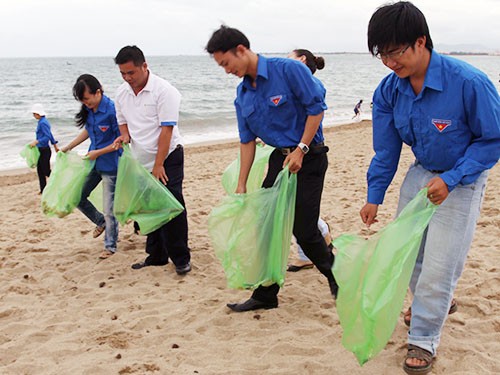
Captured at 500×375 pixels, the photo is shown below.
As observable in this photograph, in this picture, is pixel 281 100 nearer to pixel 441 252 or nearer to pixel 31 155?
pixel 441 252

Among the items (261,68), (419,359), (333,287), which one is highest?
(261,68)

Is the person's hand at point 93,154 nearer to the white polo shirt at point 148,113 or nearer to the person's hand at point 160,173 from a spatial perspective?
the white polo shirt at point 148,113

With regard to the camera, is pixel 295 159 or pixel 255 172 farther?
pixel 255 172

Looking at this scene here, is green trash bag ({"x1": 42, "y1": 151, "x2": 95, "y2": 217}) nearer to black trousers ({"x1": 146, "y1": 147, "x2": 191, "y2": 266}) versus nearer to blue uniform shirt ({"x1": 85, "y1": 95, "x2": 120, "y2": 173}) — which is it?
blue uniform shirt ({"x1": 85, "y1": 95, "x2": 120, "y2": 173})

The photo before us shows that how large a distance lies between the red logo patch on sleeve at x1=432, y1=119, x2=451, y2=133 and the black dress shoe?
159 cm

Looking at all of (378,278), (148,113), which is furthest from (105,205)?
(378,278)

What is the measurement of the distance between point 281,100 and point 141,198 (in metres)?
1.44

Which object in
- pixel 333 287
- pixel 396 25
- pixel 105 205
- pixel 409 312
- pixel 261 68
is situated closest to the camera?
pixel 396 25

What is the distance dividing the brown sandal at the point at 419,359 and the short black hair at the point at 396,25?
4.47 feet

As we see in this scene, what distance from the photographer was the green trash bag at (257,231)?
291 centimetres

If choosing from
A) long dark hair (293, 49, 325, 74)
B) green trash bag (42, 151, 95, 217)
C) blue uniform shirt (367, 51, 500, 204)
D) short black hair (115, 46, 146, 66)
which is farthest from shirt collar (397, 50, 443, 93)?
green trash bag (42, 151, 95, 217)

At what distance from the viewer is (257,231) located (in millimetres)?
2949

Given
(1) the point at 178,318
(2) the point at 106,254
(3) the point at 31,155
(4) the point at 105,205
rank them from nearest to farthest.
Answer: (1) the point at 178,318 < (4) the point at 105,205 < (2) the point at 106,254 < (3) the point at 31,155

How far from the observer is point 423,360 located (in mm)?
2383
